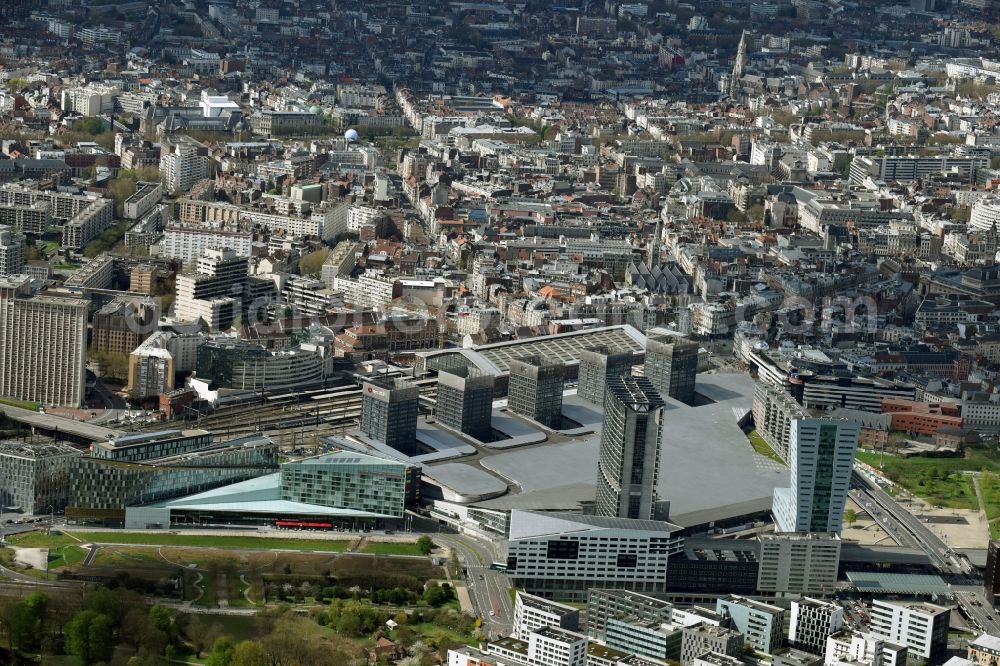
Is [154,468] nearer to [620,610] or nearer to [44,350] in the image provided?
[44,350]

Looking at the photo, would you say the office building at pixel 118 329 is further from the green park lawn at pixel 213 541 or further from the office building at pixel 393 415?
the green park lawn at pixel 213 541

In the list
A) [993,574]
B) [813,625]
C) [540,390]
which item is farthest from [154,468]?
[993,574]

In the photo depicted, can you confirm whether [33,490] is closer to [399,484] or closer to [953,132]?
[399,484]

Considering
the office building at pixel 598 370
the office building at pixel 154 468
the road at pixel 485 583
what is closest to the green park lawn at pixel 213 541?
the office building at pixel 154 468

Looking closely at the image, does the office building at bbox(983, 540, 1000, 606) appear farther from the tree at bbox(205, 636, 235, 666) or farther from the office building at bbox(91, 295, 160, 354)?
the office building at bbox(91, 295, 160, 354)

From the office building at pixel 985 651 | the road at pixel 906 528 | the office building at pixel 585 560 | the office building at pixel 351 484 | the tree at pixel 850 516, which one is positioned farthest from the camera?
the tree at pixel 850 516

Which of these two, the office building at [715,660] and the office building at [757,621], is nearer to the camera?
the office building at [715,660]
